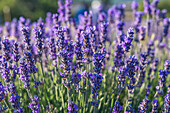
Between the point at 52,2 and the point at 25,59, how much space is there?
25301 millimetres

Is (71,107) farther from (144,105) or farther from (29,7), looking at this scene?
(29,7)

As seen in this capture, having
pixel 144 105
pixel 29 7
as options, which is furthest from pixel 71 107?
pixel 29 7

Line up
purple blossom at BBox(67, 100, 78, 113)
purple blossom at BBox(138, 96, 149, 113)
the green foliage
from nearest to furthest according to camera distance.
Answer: purple blossom at BBox(67, 100, 78, 113), purple blossom at BBox(138, 96, 149, 113), the green foliage

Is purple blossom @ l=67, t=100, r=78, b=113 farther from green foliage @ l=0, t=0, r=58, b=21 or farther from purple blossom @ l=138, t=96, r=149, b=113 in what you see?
green foliage @ l=0, t=0, r=58, b=21

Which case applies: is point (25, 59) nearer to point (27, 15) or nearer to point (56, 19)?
point (56, 19)

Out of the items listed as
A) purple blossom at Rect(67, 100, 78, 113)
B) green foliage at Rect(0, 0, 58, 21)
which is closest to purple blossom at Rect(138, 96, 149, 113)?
purple blossom at Rect(67, 100, 78, 113)

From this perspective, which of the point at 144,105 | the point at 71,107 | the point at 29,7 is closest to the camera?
the point at 71,107

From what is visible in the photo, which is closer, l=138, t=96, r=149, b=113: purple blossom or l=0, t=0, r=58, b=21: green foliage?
l=138, t=96, r=149, b=113: purple blossom

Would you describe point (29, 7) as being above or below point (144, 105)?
above

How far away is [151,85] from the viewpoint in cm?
388

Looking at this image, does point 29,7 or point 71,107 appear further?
point 29,7

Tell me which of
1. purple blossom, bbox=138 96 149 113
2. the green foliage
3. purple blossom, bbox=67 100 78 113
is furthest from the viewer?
the green foliage

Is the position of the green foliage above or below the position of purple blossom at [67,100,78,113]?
above

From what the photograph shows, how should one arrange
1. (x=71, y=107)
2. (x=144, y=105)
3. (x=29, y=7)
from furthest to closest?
(x=29, y=7) → (x=144, y=105) → (x=71, y=107)
